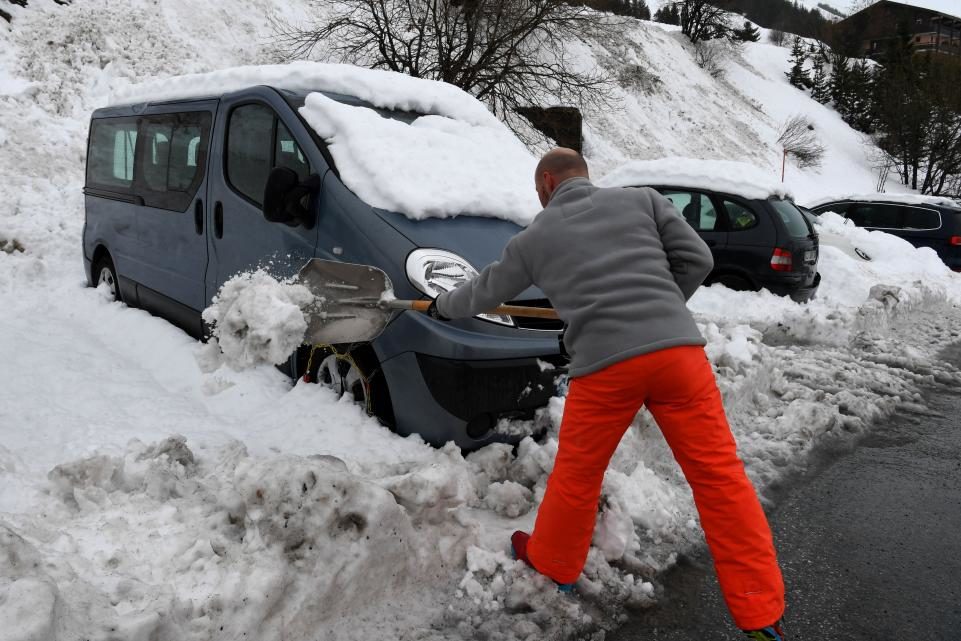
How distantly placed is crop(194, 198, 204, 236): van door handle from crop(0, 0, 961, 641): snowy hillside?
32.9 inches

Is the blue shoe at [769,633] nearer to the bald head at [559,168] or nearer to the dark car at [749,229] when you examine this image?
the bald head at [559,168]

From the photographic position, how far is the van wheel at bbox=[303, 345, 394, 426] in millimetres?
3584

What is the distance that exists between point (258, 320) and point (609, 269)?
1651 millimetres

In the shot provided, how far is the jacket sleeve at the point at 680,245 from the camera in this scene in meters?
2.56

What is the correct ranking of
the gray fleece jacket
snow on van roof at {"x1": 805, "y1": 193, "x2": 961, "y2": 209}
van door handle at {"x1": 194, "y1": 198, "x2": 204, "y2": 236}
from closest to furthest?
the gray fleece jacket
van door handle at {"x1": 194, "y1": 198, "x2": 204, "y2": 236}
snow on van roof at {"x1": 805, "y1": 193, "x2": 961, "y2": 209}

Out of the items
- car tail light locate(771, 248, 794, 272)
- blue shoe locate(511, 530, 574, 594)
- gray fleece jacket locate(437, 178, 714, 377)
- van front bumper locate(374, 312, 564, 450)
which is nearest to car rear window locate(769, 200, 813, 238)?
car tail light locate(771, 248, 794, 272)

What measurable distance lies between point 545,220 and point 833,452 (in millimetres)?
3045

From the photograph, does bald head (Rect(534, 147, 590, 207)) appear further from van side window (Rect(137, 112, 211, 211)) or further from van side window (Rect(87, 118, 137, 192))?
van side window (Rect(87, 118, 137, 192))

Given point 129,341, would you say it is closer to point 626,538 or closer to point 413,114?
point 413,114

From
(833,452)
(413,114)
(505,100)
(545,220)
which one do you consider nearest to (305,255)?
(413,114)

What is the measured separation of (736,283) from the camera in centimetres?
830

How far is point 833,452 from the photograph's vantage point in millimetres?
4445

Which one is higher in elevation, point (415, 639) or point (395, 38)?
point (395, 38)

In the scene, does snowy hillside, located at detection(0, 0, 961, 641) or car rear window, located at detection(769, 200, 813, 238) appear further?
car rear window, located at detection(769, 200, 813, 238)
